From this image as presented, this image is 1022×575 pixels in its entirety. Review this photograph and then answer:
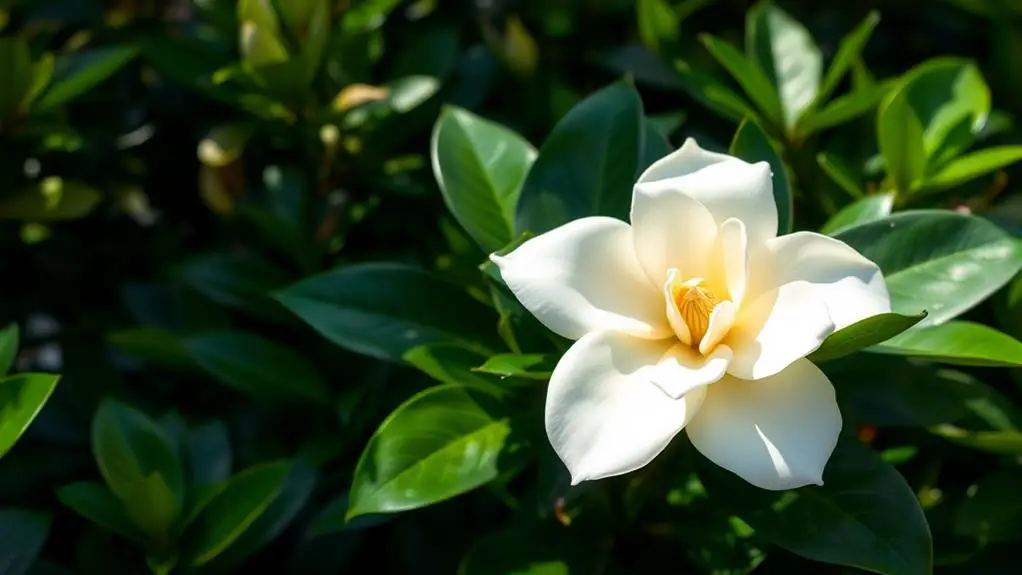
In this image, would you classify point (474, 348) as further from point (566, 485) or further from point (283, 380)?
point (283, 380)

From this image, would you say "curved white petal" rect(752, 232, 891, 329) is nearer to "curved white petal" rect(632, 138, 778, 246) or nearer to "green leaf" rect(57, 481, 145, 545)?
"curved white petal" rect(632, 138, 778, 246)

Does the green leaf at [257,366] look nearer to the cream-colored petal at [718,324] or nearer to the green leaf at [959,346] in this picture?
the cream-colored petal at [718,324]

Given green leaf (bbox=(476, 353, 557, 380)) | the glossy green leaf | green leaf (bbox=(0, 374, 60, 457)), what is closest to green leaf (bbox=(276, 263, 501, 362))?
green leaf (bbox=(476, 353, 557, 380))

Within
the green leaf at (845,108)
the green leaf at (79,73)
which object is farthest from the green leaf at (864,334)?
the green leaf at (79,73)

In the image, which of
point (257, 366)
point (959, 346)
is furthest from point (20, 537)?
point (959, 346)

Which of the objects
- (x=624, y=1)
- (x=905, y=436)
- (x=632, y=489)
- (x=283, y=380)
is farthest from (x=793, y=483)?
(x=624, y=1)
